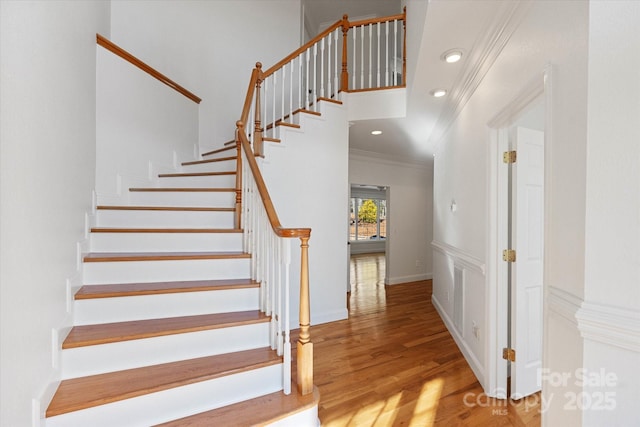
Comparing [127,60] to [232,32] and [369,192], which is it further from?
[369,192]

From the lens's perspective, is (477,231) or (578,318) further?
(477,231)

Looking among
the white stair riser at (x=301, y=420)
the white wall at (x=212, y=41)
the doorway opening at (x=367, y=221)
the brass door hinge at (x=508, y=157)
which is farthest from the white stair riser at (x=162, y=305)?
the doorway opening at (x=367, y=221)

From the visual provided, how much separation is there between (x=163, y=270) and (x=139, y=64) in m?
2.40

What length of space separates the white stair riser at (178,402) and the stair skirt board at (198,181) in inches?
79.6

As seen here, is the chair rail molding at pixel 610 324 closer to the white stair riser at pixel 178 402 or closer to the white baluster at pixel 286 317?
the white baluster at pixel 286 317

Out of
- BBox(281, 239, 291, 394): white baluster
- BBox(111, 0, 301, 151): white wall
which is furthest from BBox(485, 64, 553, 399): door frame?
BBox(111, 0, 301, 151): white wall

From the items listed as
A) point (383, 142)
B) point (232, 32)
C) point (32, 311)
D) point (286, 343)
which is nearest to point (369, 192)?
point (383, 142)

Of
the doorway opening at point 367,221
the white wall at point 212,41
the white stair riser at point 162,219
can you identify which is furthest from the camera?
the doorway opening at point 367,221

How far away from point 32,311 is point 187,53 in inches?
161

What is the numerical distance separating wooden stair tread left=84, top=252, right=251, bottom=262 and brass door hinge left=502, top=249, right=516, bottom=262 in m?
1.97

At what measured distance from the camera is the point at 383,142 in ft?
15.5

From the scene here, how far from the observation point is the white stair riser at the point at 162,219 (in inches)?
106

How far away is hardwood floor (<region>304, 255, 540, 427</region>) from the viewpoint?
1.97 metres

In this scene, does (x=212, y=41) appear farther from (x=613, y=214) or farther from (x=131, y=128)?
(x=613, y=214)
